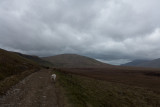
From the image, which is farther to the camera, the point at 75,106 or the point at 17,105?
the point at 75,106

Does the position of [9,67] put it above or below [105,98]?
above

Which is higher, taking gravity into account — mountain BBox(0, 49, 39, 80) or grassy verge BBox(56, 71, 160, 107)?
mountain BBox(0, 49, 39, 80)

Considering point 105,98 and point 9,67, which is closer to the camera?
point 105,98

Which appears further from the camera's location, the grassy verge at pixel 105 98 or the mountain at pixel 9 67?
the mountain at pixel 9 67

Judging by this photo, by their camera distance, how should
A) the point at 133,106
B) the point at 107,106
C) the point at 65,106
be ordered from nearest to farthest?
the point at 65,106 < the point at 107,106 < the point at 133,106

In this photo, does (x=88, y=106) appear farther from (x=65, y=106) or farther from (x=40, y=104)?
(x=40, y=104)

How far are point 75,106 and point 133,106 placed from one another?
837 centimetres

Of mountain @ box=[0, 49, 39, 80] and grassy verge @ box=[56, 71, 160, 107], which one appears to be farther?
mountain @ box=[0, 49, 39, 80]

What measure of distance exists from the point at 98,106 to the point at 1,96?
1074 centimetres

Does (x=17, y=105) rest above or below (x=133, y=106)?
above

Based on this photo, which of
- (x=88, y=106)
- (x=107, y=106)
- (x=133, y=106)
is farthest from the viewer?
(x=133, y=106)

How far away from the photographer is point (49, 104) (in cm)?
1098

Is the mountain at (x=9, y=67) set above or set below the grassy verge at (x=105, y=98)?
above

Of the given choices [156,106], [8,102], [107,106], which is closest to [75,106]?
[107,106]
